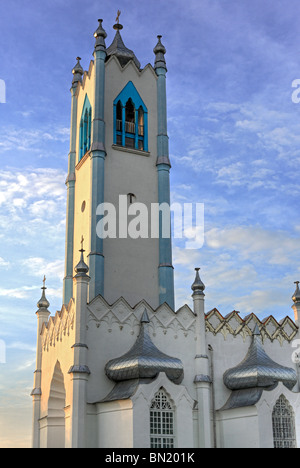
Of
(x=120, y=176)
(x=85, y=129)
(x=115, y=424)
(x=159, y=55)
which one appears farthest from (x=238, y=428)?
(x=159, y=55)

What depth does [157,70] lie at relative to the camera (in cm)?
3569

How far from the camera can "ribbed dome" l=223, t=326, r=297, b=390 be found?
89.4 feet

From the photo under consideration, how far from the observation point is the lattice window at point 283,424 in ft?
87.4

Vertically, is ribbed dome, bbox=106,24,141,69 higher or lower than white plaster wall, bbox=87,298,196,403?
higher

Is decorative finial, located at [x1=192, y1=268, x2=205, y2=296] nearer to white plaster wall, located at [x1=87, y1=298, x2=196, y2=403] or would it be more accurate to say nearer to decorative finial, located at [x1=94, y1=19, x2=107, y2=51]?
white plaster wall, located at [x1=87, y1=298, x2=196, y2=403]

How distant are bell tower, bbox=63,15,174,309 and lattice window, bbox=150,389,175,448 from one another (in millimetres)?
6223

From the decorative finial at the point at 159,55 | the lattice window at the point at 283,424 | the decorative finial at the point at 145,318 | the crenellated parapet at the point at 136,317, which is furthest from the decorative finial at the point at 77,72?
the lattice window at the point at 283,424

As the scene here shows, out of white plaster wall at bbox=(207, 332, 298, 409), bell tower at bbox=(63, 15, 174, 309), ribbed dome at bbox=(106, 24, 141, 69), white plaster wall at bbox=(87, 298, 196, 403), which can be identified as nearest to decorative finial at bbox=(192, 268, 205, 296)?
white plaster wall at bbox=(87, 298, 196, 403)

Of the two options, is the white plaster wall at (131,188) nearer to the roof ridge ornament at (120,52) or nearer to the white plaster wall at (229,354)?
the roof ridge ornament at (120,52)

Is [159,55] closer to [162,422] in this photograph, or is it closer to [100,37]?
[100,37]

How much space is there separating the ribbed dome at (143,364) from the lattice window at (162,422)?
1.00m

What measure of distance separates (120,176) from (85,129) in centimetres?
440
